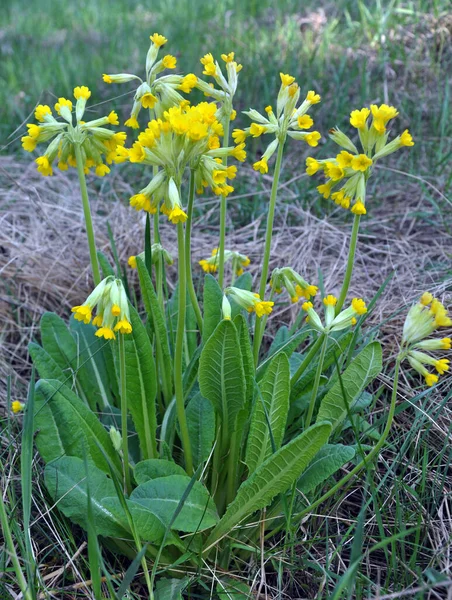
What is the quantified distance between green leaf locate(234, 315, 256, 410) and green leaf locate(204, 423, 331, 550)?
30 centimetres

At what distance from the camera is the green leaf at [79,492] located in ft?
6.08

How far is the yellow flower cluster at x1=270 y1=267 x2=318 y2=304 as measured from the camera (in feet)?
6.81

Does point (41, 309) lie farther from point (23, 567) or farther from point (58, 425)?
point (23, 567)

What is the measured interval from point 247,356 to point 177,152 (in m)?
0.67

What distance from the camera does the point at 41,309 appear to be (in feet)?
10.0

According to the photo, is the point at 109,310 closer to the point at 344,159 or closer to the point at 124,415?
the point at 124,415

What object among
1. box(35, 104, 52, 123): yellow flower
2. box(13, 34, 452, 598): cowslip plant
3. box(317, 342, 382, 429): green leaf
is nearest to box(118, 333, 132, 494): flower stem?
box(13, 34, 452, 598): cowslip plant

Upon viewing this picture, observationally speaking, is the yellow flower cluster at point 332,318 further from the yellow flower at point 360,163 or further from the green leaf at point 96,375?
the green leaf at point 96,375

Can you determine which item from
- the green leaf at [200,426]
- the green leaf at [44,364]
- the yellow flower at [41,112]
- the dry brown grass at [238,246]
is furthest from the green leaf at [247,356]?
the yellow flower at [41,112]

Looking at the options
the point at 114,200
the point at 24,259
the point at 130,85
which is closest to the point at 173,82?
the point at 24,259

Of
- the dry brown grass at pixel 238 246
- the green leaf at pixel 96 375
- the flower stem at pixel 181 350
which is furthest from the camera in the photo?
the dry brown grass at pixel 238 246

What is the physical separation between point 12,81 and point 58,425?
4.52 meters

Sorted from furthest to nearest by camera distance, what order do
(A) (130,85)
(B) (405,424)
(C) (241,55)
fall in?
1. (A) (130,85)
2. (C) (241,55)
3. (B) (405,424)

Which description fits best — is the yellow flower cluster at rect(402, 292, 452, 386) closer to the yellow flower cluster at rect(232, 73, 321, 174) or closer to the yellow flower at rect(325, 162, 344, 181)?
the yellow flower at rect(325, 162, 344, 181)
